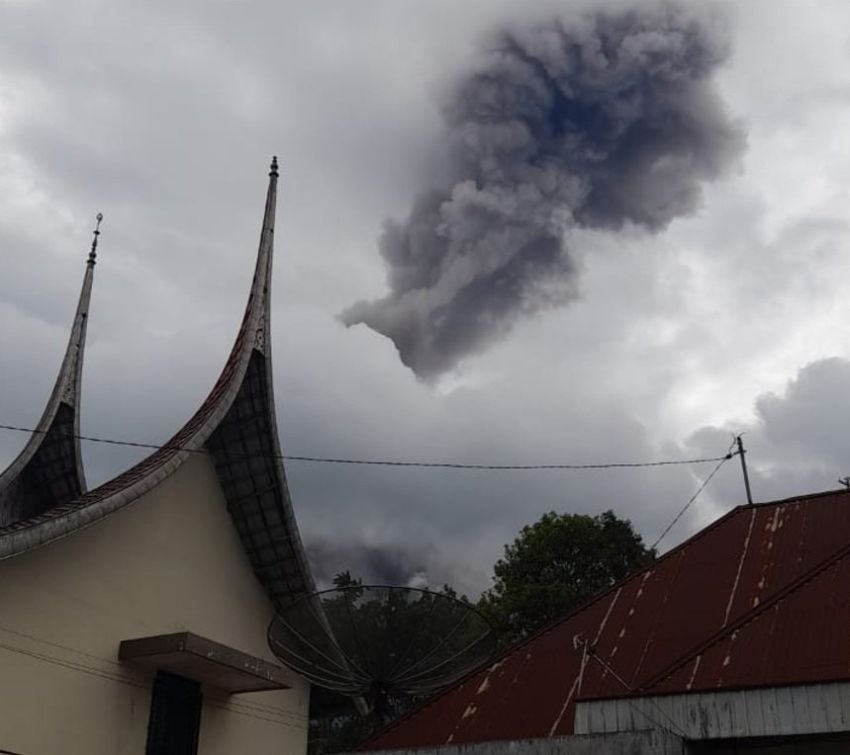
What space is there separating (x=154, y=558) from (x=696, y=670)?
10.0 m

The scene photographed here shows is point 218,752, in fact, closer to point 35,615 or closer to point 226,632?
point 226,632

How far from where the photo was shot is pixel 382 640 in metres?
15.4

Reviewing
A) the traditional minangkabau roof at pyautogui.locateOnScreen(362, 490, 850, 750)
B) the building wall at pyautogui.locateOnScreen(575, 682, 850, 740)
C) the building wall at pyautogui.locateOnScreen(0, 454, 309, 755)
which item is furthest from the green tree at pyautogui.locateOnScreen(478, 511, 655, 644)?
the building wall at pyautogui.locateOnScreen(575, 682, 850, 740)

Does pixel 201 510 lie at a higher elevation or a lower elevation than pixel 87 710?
higher

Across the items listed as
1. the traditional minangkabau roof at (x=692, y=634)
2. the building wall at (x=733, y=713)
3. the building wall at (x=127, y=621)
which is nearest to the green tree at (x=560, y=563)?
the building wall at (x=127, y=621)

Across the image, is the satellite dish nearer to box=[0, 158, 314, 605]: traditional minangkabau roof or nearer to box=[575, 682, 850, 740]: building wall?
box=[0, 158, 314, 605]: traditional minangkabau roof

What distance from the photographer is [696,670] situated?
10.4 meters

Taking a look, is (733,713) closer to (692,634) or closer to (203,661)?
(692,634)

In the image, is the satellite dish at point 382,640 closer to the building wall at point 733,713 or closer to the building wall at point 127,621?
the building wall at point 127,621

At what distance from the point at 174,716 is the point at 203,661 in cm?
144

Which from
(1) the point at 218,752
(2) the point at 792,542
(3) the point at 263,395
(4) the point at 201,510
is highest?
(3) the point at 263,395

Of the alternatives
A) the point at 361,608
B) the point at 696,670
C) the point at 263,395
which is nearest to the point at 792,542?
the point at 696,670

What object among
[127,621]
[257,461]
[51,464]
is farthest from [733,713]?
[51,464]

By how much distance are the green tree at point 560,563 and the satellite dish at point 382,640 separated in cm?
1622
